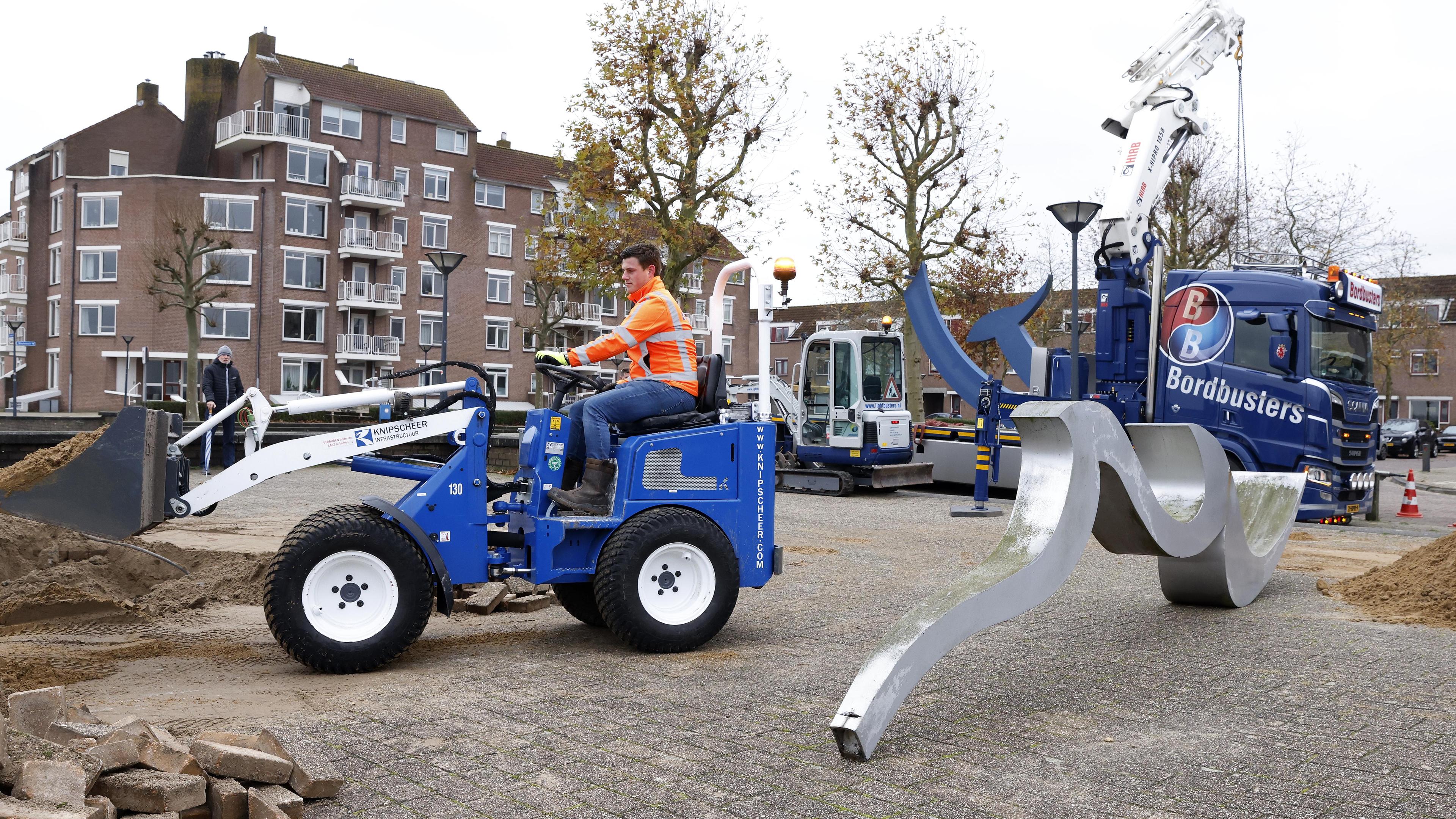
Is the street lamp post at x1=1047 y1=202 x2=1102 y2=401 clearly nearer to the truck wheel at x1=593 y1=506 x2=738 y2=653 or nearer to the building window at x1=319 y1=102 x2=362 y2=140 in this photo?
the truck wheel at x1=593 y1=506 x2=738 y2=653

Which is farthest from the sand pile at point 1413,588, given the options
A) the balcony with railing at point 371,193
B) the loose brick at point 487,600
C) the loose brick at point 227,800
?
the balcony with railing at point 371,193

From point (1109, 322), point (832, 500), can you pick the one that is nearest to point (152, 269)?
point (832, 500)

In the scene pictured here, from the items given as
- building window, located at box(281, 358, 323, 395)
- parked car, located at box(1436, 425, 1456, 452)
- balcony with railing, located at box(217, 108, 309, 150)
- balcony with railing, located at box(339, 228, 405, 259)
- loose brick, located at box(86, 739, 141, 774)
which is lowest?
loose brick, located at box(86, 739, 141, 774)

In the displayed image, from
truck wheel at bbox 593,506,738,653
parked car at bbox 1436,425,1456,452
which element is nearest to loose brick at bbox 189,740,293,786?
truck wheel at bbox 593,506,738,653

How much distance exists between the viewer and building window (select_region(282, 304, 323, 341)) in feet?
163

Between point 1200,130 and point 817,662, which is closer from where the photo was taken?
point 817,662

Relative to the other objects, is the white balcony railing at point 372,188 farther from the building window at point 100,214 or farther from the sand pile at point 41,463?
the sand pile at point 41,463

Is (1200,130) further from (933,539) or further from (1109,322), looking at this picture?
(933,539)

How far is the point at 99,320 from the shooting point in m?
48.4

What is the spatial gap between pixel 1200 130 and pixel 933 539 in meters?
8.15

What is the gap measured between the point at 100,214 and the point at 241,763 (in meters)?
53.1

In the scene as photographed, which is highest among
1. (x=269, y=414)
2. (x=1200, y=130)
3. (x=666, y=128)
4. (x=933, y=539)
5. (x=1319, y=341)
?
(x=666, y=128)

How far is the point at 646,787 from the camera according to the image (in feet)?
12.6

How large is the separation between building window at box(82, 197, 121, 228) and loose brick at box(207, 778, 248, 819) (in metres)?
52.6
